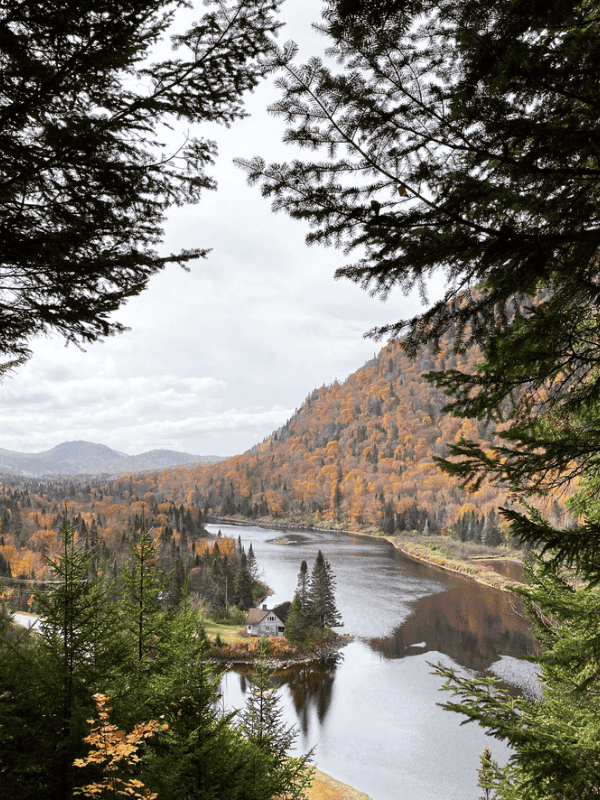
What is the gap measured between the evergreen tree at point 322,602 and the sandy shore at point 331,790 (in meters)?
10.9

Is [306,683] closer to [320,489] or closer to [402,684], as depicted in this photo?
[402,684]

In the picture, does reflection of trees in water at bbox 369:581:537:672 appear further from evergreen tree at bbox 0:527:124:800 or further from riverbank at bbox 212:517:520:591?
evergreen tree at bbox 0:527:124:800

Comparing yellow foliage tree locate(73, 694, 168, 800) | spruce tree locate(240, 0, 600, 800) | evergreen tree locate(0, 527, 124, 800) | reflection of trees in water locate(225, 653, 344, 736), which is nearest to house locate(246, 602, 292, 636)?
reflection of trees in water locate(225, 653, 344, 736)

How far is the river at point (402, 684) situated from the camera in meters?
14.9

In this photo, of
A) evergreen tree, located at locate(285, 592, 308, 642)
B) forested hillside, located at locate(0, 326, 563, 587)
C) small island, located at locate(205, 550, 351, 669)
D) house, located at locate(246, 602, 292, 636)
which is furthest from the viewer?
forested hillside, located at locate(0, 326, 563, 587)

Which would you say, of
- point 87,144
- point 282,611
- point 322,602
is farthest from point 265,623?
point 87,144

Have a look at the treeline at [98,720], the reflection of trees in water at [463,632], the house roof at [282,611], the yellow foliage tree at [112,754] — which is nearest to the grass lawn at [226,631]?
the house roof at [282,611]

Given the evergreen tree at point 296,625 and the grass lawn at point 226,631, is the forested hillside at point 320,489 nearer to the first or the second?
the grass lawn at point 226,631

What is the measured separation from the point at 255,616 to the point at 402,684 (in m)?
10.5

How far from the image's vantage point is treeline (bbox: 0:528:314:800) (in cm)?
335

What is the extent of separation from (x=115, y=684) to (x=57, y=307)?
355cm

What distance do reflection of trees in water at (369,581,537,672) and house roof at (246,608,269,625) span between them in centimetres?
710

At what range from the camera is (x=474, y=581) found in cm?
3784

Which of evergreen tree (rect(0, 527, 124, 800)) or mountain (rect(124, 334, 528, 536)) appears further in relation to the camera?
mountain (rect(124, 334, 528, 536))
